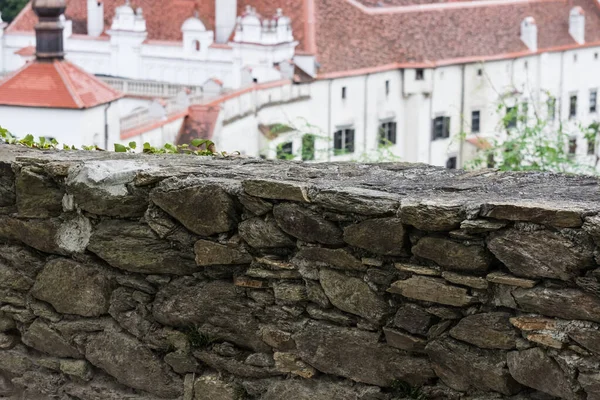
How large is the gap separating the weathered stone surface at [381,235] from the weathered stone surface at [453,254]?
0.05 meters

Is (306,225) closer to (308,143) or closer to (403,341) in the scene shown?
(403,341)

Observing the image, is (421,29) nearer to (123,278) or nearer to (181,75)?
(181,75)

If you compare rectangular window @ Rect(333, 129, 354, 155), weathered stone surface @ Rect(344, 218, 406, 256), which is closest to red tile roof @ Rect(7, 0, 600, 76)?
rectangular window @ Rect(333, 129, 354, 155)

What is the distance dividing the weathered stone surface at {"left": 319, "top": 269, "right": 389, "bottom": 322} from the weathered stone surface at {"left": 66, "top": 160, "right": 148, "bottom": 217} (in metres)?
0.63

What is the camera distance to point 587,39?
196 feet

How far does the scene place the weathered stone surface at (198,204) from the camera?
4.32 m

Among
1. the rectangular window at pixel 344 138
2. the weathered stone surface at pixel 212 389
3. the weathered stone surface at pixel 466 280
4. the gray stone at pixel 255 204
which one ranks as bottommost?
the rectangular window at pixel 344 138

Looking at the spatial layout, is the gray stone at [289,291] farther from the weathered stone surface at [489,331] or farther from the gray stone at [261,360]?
the weathered stone surface at [489,331]

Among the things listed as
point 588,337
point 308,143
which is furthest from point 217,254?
point 308,143

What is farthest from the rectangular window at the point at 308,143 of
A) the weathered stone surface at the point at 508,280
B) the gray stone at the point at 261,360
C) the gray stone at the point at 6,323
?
the weathered stone surface at the point at 508,280

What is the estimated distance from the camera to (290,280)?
13.9 ft

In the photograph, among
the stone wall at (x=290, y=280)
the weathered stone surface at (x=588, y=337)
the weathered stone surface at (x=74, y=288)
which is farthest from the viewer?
the weathered stone surface at (x=74, y=288)

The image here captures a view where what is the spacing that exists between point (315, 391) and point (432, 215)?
2.06 feet

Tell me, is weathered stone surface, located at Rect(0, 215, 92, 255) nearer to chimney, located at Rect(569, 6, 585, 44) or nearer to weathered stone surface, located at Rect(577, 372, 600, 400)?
weathered stone surface, located at Rect(577, 372, 600, 400)
